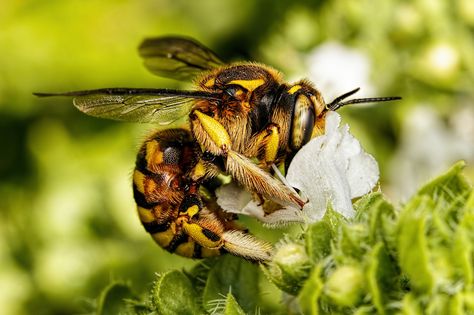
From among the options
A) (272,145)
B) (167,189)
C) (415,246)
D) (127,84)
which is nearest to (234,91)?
(272,145)

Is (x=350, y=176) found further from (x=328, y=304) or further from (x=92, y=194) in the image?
(x=92, y=194)

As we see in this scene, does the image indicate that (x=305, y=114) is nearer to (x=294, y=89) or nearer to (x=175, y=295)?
(x=294, y=89)

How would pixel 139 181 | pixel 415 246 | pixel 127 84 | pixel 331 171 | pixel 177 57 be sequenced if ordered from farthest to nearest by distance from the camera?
pixel 127 84, pixel 177 57, pixel 139 181, pixel 331 171, pixel 415 246

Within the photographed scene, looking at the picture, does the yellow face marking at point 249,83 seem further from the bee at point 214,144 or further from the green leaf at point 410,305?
the green leaf at point 410,305

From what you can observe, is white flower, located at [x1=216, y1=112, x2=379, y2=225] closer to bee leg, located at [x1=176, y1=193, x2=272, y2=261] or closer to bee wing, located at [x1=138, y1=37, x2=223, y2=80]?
→ bee leg, located at [x1=176, y1=193, x2=272, y2=261]

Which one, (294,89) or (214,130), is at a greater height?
(294,89)

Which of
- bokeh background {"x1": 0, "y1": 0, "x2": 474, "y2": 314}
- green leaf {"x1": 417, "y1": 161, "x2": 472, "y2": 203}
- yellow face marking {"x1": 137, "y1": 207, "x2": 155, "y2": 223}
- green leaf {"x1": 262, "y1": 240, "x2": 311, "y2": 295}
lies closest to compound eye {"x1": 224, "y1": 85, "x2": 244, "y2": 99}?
yellow face marking {"x1": 137, "y1": 207, "x2": 155, "y2": 223}
